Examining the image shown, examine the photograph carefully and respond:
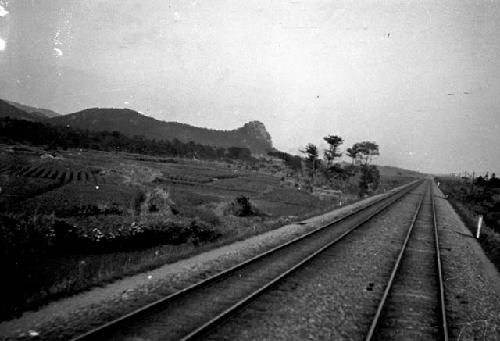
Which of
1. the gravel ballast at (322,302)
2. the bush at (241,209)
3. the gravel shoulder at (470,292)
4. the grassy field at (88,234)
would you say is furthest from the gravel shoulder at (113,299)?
the bush at (241,209)

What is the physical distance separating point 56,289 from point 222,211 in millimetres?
19389

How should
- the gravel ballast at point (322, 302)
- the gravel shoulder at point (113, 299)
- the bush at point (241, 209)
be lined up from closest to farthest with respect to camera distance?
1. the gravel shoulder at point (113, 299)
2. the gravel ballast at point (322, 302)
3. the bush at point (241, 209)

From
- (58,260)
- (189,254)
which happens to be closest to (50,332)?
(189,254)

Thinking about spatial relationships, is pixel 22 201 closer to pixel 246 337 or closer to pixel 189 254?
pixel 189 254

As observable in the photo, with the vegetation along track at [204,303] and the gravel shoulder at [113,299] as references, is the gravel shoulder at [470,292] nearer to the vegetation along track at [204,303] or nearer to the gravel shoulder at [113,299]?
Answer: the vegetation along track at [204,303]

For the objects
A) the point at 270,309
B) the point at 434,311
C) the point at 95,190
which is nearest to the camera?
the point at 270,309

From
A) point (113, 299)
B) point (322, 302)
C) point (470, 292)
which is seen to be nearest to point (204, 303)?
point (113, 299)

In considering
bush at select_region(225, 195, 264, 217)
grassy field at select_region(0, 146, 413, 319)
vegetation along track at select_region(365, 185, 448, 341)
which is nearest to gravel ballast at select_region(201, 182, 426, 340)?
vegetation along track at select_region(365, 185, 448, 341)

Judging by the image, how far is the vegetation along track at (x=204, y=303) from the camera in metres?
6.15

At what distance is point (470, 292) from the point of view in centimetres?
1048

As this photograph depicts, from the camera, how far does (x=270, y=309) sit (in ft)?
25.3

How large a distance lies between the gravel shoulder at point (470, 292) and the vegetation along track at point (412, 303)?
333mm

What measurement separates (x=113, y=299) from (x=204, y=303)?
2160mm

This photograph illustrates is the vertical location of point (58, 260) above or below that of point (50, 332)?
below
